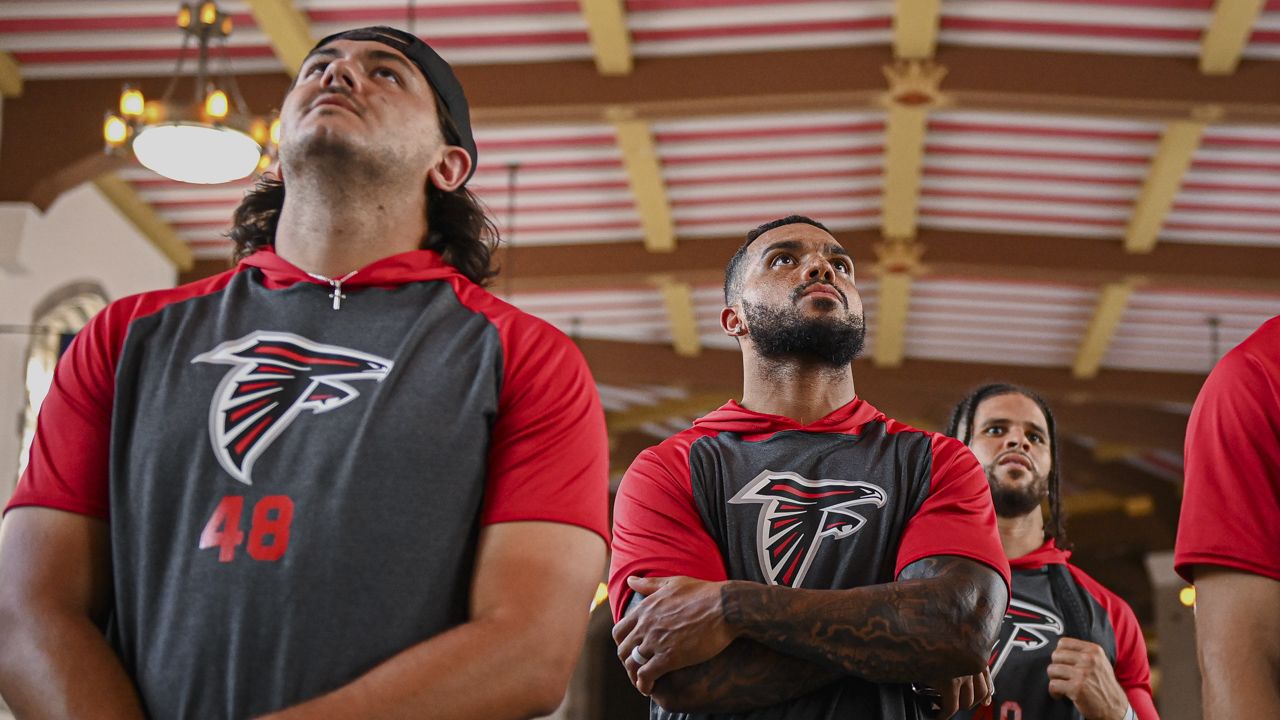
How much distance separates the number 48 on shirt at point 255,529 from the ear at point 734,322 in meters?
1.29

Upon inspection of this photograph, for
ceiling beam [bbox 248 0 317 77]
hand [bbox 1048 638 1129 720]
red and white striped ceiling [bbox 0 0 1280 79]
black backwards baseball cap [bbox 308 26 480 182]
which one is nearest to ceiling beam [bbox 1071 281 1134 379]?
red and white striped ceiling [bbox 0 0 1280 79]

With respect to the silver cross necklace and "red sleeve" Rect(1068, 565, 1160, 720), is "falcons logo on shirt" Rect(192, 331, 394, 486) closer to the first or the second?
the silver cross necklace

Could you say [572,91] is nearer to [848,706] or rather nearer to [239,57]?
[239,57]

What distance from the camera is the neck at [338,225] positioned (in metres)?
1.83

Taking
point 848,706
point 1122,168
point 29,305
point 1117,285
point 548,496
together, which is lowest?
point 848,706

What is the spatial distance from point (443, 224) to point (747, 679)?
79cm

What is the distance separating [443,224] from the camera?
6.50ft

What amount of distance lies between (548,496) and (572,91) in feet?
23.9

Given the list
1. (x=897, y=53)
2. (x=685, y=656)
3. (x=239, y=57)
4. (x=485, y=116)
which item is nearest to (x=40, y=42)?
(x=239, y=57)

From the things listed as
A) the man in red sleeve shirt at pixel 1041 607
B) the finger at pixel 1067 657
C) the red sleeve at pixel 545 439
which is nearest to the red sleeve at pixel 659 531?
the red sleeve at pixel 545 439

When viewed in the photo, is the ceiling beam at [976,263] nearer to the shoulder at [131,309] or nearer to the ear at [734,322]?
the ear at [734,322]

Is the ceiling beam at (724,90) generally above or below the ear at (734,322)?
above

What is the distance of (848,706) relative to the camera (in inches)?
82.8

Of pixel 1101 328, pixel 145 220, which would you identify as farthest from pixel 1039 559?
pixel 1101 328
